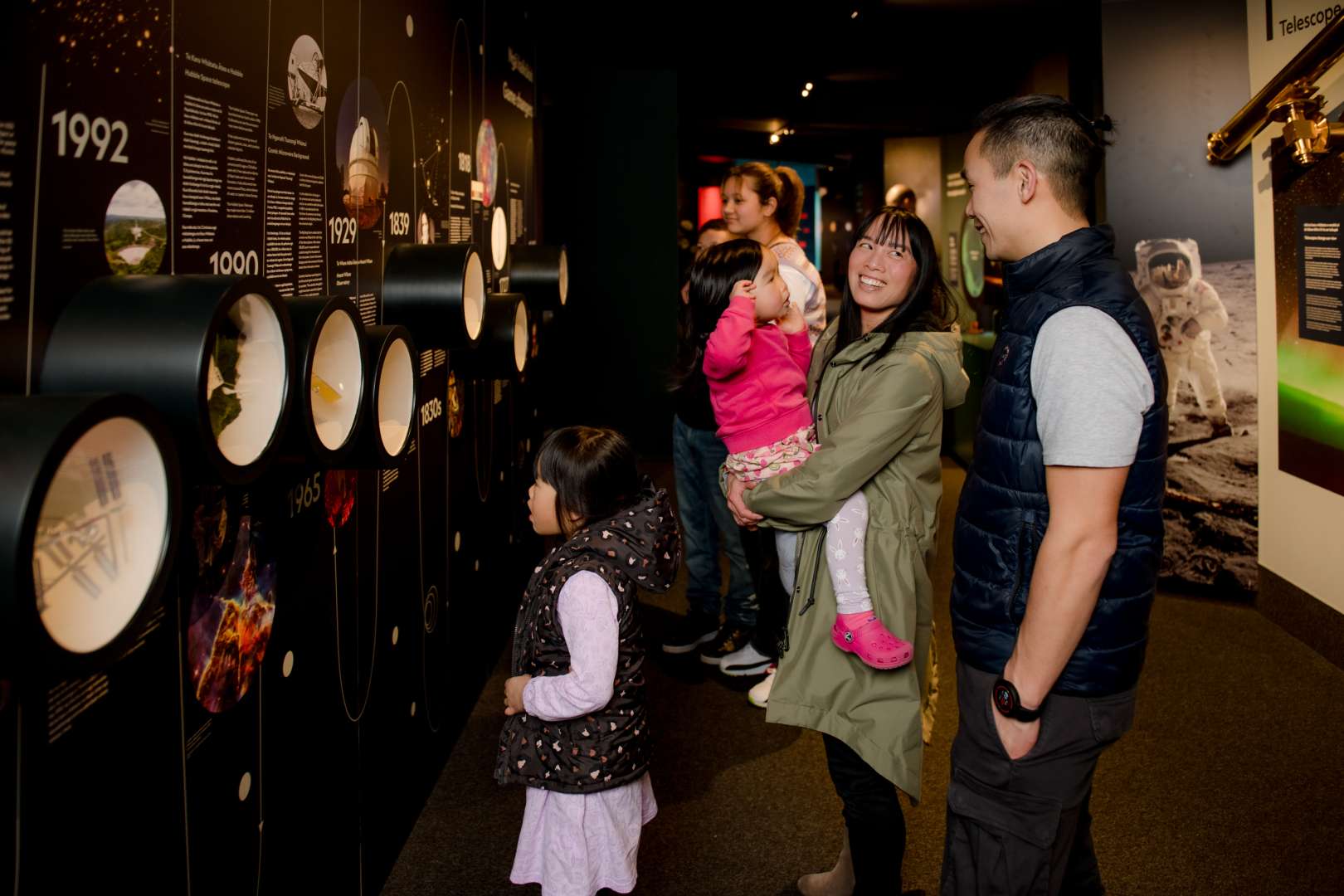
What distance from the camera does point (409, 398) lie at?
1.90 m

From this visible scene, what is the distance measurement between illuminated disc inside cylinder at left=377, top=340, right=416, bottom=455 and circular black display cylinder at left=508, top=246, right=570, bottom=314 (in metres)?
1.86

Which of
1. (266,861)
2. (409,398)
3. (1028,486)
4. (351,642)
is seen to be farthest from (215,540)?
(1028,486)

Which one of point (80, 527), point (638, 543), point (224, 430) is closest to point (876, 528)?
point (638, 543)

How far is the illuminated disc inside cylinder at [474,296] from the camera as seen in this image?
2.35 meters

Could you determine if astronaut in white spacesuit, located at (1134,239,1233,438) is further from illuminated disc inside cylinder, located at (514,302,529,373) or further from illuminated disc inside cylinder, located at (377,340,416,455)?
illuminated disc inside cylinder, located at (377,340,416,455)

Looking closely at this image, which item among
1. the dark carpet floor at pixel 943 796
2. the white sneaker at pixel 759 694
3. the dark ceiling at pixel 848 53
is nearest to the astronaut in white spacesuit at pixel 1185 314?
the dark ceiling at pixel 848 53

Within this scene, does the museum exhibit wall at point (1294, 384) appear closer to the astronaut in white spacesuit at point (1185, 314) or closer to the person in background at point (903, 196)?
the astronaut in white spacesuit at point (1185, 314)

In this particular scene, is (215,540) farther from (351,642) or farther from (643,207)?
(643,207)

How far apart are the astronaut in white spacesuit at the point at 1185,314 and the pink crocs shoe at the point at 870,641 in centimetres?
315

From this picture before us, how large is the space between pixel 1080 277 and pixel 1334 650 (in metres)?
3.31

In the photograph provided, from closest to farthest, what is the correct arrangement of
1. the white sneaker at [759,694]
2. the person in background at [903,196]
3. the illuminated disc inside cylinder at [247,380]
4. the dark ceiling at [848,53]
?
the illuminated disc inside cylinder at [247,380] < the white sneaker at [759,694] < the dark ceiling at [848,53] < the person in background at [903,196]

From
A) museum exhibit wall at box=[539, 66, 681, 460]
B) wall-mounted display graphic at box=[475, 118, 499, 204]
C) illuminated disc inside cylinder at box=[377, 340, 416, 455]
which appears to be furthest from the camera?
museum exhibit wall at box=[539, 66, 681, 460]

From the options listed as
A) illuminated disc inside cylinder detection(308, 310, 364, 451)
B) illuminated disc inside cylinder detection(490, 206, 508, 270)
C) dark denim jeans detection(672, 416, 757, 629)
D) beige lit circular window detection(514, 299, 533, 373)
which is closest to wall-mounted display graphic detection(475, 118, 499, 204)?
illuminated disc inside cylinder detection(490, 206, 508, 270)

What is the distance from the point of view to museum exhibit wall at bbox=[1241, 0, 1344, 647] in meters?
3.95
